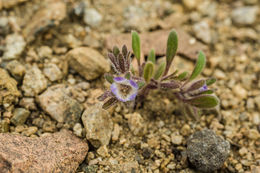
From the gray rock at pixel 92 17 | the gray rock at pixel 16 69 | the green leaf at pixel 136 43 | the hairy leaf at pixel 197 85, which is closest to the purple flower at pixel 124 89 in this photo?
the green leaf at pixel 136 43

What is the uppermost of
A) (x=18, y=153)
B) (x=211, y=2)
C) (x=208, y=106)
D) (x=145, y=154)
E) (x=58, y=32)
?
(x=211, y=2)

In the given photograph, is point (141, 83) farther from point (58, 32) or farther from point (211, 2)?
point (211, 2)

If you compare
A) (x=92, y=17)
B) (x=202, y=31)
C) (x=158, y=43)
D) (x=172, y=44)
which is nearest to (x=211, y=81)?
(x=172, y=44)

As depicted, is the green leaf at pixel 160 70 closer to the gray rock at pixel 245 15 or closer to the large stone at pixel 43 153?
the large stone at pixel 43 153

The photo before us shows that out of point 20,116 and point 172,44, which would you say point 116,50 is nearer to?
point 172,44

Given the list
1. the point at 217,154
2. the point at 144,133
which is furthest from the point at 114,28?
the point at 217,154
